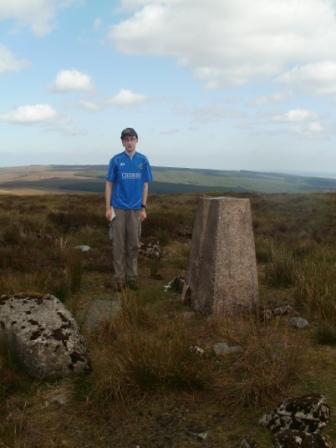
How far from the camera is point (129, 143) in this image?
694 cm

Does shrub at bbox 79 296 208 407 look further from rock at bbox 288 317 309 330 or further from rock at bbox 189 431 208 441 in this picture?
rock at bbox 288 317 309 330

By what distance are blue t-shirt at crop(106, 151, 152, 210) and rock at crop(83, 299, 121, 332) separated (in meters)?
1.56

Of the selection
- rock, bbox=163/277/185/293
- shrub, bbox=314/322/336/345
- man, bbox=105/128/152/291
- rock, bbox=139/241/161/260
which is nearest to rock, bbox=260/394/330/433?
shrub, bbox=314/322/336/345

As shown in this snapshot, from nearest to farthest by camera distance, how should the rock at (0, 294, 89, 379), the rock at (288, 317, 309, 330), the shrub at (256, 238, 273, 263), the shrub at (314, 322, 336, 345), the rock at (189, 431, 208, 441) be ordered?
the rock at (189, 431, 208, 441)
the rock at (0, 294, 89, 379)
the shrub at (314, 322, 336, 345)
the rock at (288, 317, 309, 330)
the shrub at (256, 238, 273, 263)

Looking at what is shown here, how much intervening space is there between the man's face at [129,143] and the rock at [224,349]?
343 cm

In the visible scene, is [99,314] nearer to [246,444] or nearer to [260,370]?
[260,370]

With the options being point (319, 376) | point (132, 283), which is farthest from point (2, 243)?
point (319, 376)

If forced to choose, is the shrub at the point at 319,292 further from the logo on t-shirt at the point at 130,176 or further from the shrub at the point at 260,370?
the logo on t-shirt at the point at 130,176

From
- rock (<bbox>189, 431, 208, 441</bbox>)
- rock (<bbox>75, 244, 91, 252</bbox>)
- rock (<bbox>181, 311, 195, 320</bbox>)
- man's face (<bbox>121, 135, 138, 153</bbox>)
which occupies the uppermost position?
man's face (<bbox>121, 135, 138, 153</bbox>)

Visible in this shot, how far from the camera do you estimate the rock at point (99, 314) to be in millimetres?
5284

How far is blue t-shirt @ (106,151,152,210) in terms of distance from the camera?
707cm

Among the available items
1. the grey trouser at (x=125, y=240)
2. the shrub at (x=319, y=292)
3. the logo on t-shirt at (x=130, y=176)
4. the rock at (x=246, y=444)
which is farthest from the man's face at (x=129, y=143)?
the rock at (x=246, y=444)

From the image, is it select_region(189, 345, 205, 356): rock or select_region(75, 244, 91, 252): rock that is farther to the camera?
select_region(75, 244, 91, 252): rock

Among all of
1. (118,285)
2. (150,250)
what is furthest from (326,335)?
(150,250)
